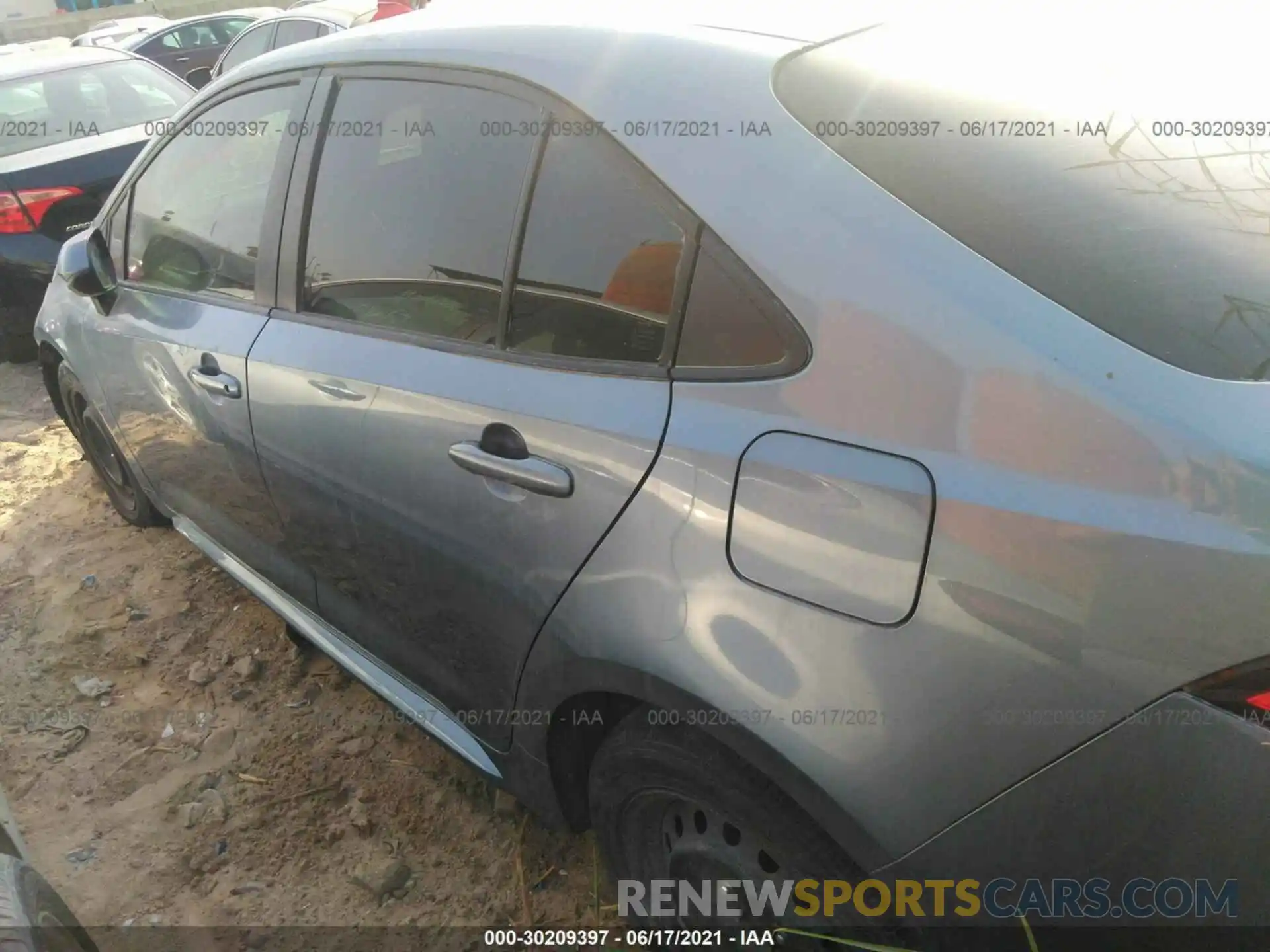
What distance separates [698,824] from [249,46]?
35.1ft

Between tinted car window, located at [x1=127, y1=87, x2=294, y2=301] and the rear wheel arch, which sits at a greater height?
tinted car window, located at [x1=127, y1=87, x2=294, y2=301]

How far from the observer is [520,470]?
5.09 feet

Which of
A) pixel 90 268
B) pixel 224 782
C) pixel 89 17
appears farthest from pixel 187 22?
pixel 89 17

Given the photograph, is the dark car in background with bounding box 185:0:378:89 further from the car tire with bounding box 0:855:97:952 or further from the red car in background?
the car tire with bounding box 0:855:97:952

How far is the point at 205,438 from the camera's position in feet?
8.39

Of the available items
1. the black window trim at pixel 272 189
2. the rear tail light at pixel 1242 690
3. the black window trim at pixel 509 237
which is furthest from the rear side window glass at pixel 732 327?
the black window trim at pixel 272 189

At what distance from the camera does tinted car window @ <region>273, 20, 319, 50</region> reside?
9.09 meters

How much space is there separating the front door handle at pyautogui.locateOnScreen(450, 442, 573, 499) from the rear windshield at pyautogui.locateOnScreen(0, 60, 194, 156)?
17.6 ft

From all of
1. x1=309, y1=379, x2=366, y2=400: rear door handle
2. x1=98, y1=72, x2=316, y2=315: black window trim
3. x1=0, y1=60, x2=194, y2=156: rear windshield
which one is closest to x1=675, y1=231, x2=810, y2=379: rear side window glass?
x1=309, y1=379, x2=366, y2=400: rear door handle

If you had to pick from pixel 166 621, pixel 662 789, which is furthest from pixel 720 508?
pixel 166 621

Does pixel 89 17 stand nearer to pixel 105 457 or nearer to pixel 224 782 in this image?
pixel 105 457

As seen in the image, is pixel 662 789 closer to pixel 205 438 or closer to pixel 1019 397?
pixel 1019 397

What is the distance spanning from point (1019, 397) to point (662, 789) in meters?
0.91

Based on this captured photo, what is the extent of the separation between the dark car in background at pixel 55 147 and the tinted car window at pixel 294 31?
3.23 meters
